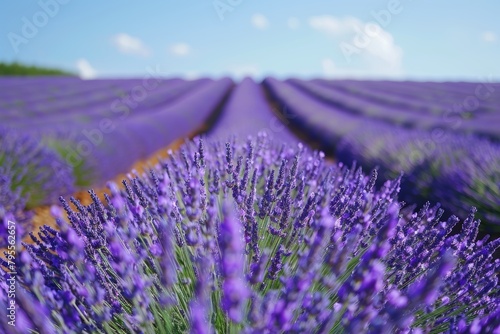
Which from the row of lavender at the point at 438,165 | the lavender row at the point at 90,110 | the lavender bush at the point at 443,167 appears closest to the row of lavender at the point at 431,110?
the row of lavender at the point at 438,165

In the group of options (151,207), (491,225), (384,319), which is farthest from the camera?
(491,225)

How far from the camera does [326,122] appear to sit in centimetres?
1080

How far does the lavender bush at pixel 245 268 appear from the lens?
39.1 inches

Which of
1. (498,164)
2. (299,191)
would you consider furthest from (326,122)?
(299,191)

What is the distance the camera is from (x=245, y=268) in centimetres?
151

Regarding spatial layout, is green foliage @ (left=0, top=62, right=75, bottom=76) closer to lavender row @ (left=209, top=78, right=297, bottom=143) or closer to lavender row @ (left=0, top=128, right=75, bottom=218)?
lavender row @ (left=209, top=78, right=297, bottom=143)

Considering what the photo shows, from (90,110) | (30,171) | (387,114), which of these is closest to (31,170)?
(30,171)

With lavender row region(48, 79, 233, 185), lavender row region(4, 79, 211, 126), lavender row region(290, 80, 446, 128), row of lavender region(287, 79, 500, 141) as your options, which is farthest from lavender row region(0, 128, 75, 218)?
lavender row region(290, 80, 446, 128)

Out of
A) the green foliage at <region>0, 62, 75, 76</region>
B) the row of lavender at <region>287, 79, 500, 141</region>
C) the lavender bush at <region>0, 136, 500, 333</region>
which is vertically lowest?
the row of lavender at <region>287, 79, 500, 141</region>

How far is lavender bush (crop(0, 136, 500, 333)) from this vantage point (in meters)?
0.99

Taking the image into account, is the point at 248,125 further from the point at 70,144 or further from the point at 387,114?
the point at 387,114

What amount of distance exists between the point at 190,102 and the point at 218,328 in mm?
15442

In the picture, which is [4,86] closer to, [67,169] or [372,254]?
[67,169]

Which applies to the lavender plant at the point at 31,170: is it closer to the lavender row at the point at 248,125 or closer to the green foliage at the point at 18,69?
the lavender row at the point at 248,125
